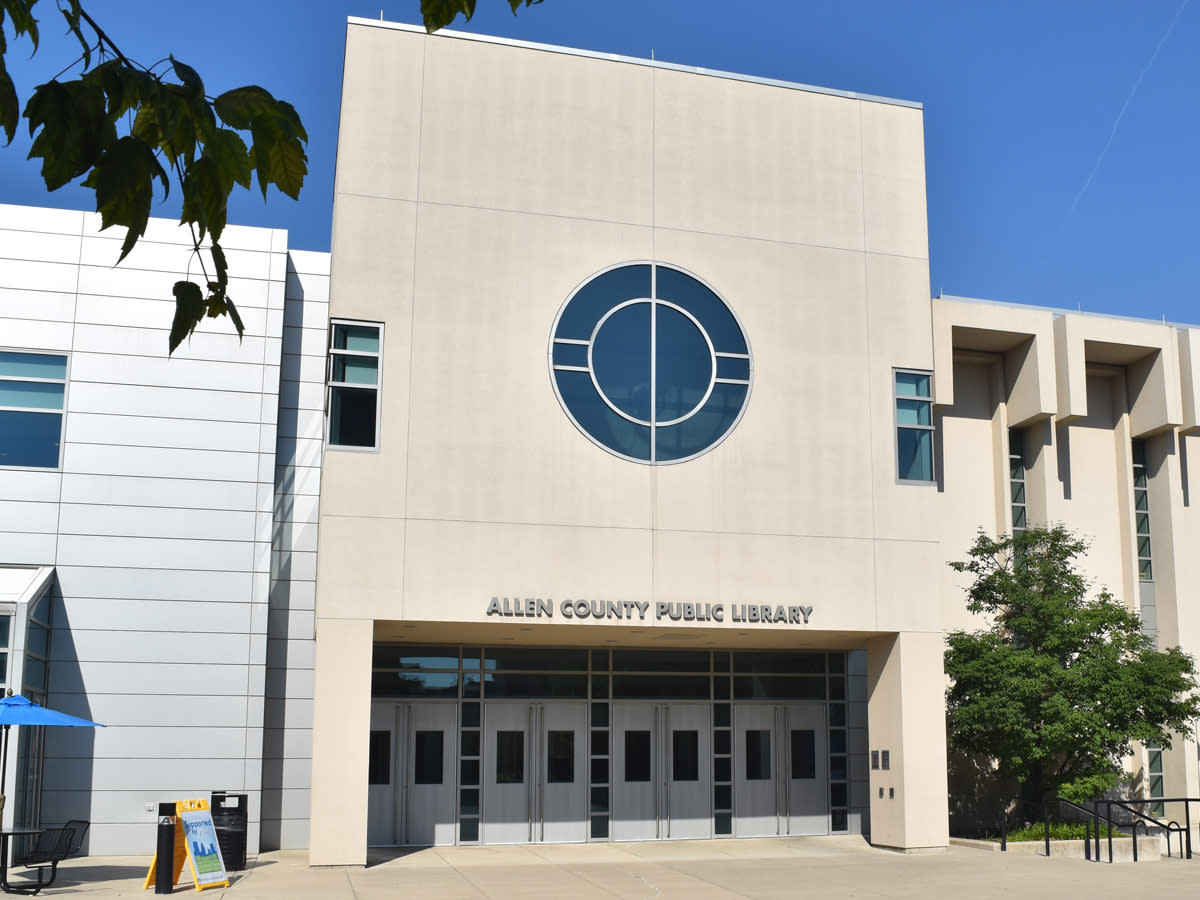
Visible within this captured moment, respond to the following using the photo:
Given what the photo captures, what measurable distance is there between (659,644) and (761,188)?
9.44 metres

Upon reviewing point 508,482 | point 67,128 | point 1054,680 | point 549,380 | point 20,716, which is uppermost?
point 549,380

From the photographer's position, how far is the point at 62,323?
25547 millimetres

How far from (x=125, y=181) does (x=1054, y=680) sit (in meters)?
24.3

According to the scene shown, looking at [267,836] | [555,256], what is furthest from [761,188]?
[267,836]

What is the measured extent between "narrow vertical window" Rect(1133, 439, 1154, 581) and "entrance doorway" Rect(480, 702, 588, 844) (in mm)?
14790

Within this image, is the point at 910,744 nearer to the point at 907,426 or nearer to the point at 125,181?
the point at 907,426

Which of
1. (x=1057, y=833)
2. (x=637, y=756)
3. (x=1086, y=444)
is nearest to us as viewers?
(x=1057, y=833)

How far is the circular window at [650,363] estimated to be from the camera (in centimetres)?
2306

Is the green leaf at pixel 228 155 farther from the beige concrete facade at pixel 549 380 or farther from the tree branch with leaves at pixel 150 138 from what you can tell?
the beige concrete facade at pixel 549 380

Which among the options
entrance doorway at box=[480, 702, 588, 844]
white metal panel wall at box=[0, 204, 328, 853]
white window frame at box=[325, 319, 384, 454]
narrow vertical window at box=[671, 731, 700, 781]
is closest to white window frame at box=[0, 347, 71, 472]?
white metal panel wall at box=[0, 204, 328, 853]

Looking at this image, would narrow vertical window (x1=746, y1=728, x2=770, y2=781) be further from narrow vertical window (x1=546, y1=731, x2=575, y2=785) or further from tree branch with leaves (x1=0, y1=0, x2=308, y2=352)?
tree branch with leaves (x1=0, y1=0, x2=308, y2=352)

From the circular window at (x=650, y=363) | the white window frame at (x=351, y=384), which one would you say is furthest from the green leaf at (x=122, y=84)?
the circular window at (x=650, y=363)

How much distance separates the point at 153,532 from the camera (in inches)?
1003

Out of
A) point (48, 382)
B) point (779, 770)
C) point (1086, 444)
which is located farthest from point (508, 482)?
point (1086, 444)
